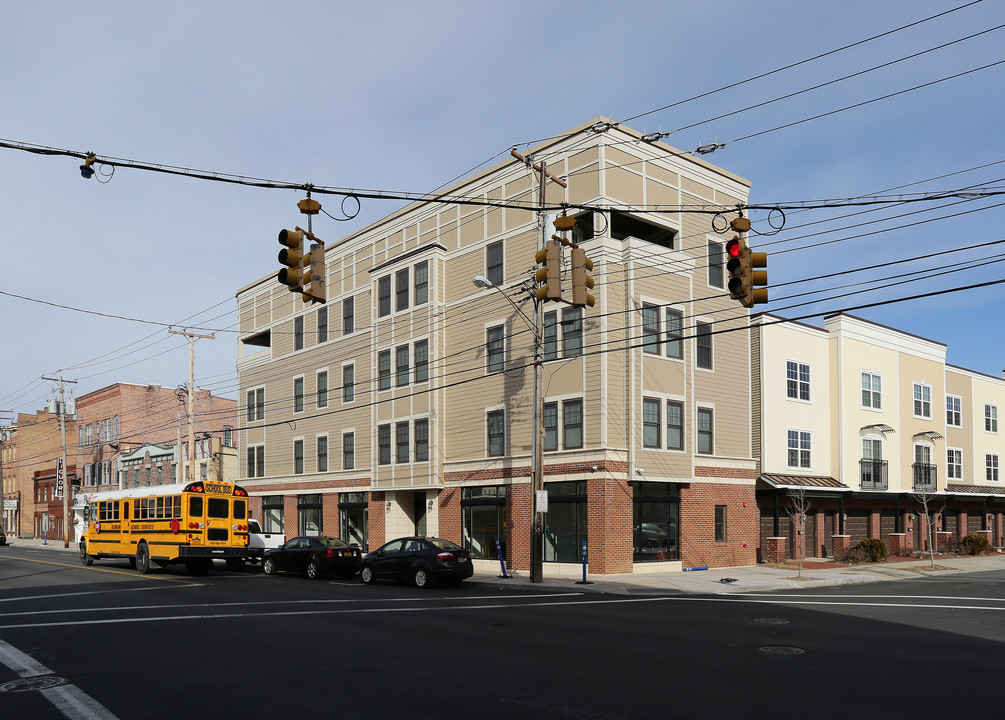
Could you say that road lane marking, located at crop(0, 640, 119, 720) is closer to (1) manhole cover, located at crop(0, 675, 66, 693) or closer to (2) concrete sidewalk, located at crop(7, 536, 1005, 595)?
(1) manhole cover, located at crop(0, 675, 66, 693)

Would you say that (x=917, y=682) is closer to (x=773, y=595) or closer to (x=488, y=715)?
(x=488, y=715)

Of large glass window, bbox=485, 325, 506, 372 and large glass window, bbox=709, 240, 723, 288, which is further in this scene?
large glass window, bbox=709, 240, 723, 288

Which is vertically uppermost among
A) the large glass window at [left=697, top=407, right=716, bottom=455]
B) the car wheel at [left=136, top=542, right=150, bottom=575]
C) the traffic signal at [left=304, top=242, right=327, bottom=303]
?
the traffic signal at [left=304, top=242, right=327, bottom=303]

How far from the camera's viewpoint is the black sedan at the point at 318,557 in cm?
3028

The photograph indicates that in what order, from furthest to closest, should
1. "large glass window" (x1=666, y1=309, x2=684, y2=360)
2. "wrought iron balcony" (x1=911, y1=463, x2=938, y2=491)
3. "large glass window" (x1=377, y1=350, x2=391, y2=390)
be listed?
"wrought iron balcony" (x1=911, y1=463, x2=938, y2=491) < "large glass window" (x1=377, y1=350, x2=391, y2=390) < "large glass window" (x1=666, y1=309, x2=684, y2=360)

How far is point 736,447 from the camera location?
35000 mm

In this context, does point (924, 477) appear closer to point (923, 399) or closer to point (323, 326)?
point (923, 399)

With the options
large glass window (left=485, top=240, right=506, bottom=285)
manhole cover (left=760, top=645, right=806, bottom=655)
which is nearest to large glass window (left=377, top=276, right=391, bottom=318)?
large glass window (left=485, top=240, right=506, bottom=285)

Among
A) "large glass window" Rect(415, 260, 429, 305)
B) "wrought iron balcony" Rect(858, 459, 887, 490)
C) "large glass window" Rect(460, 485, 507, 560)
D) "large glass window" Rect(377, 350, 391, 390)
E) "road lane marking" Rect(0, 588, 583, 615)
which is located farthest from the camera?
"wrought iron balcony" Rect(858, 459, 887, 490)

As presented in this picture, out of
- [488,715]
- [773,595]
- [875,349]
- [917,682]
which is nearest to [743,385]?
[875,349]

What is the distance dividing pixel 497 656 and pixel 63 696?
570cm

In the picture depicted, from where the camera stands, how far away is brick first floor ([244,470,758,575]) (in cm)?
2980

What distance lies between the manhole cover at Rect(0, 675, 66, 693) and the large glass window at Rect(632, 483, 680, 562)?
2188 cm

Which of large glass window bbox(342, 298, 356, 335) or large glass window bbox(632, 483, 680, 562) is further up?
large glass window bbox(342, 298, 356, 335)
